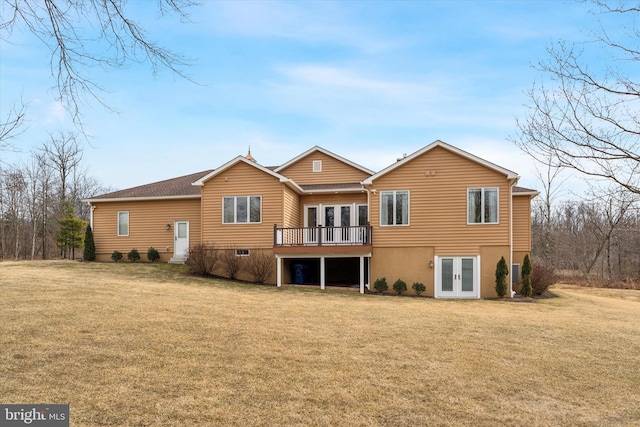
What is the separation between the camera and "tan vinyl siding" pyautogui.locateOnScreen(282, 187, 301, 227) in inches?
838

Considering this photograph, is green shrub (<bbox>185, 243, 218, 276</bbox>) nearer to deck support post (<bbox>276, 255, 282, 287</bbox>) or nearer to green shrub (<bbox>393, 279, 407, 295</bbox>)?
deck support post (<bbox>276, 255, 282, 287</bbox>)

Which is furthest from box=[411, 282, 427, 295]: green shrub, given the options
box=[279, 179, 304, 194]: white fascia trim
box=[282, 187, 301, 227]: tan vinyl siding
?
box=[279, 179, 304, 194]: white fascia trim

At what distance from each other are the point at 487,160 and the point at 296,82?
8900 millimetres

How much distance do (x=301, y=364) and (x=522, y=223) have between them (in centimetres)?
1688

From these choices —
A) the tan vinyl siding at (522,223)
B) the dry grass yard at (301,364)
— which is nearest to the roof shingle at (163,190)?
the dry grass yard at (301,364)

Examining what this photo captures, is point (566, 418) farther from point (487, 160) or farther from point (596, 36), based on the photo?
point (487, 160)

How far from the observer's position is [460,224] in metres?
19.2

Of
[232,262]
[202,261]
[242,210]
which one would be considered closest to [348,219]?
[242,210]

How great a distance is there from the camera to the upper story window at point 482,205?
62.3 feet

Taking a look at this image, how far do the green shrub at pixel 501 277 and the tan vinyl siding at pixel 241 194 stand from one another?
30.2ft

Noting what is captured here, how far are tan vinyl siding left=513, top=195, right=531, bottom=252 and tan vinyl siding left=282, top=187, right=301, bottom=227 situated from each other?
9.90m

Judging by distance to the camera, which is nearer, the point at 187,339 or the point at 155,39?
the point at 155,39

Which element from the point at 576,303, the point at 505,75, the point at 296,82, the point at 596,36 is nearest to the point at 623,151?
the point at 596,36

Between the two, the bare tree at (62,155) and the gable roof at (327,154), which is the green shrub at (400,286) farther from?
the bare tree at (62,155)
